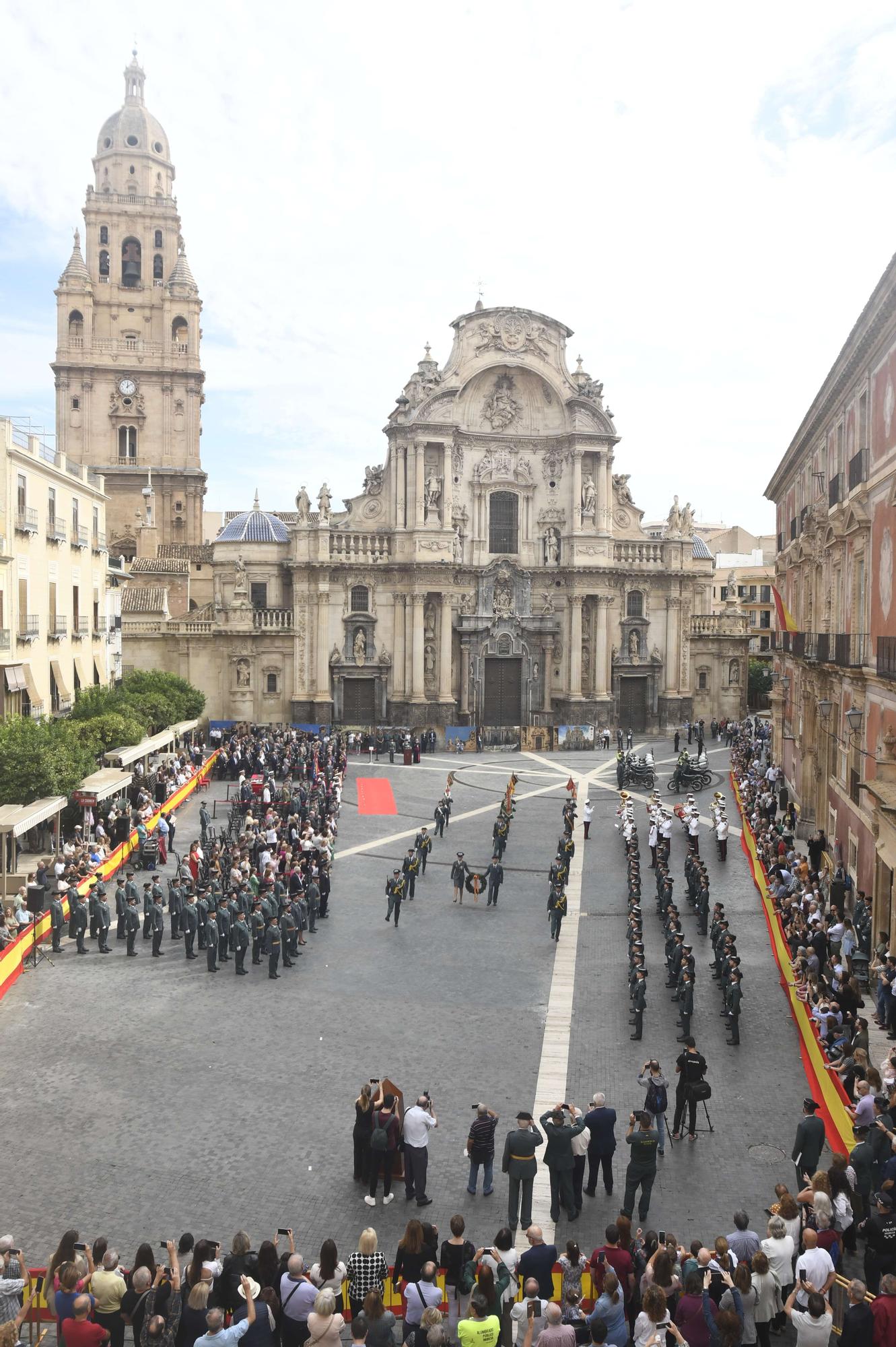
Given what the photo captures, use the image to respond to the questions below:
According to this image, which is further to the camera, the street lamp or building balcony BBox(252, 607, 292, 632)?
building balcony BBox(252, 607, 292, 632)

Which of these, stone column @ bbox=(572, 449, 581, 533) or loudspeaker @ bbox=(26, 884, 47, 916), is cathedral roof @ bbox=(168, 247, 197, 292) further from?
loudspeaker @ bbox=(26, 884, 47, 916)

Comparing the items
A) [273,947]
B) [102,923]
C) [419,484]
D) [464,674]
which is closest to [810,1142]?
[273,947]

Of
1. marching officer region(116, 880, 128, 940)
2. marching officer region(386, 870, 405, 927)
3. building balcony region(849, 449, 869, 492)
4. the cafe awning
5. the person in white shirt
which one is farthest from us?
the cafe awning

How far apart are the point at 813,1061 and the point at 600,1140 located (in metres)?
4.80

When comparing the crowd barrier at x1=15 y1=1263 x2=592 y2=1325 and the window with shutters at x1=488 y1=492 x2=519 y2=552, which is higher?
the window with shutters at x1=488 y1=492 x2=519 y2=552

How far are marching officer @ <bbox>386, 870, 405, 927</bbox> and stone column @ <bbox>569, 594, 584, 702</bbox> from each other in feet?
110

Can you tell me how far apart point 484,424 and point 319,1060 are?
147 feet

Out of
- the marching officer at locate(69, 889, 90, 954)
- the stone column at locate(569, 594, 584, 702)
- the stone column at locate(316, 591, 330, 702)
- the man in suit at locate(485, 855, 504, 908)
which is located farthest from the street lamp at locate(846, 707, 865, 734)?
the stone column at locate(316, 591, 330, 702)

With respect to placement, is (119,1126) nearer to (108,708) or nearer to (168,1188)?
(168,1188)

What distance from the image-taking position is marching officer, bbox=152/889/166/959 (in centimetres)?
2094

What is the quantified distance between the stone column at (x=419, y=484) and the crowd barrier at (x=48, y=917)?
23142mm

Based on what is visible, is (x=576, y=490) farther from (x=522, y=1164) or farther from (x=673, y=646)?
(x=522, y=1164)

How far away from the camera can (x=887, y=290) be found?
19.0 m

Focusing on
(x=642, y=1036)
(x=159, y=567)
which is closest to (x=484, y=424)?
(x=159, y=567)
